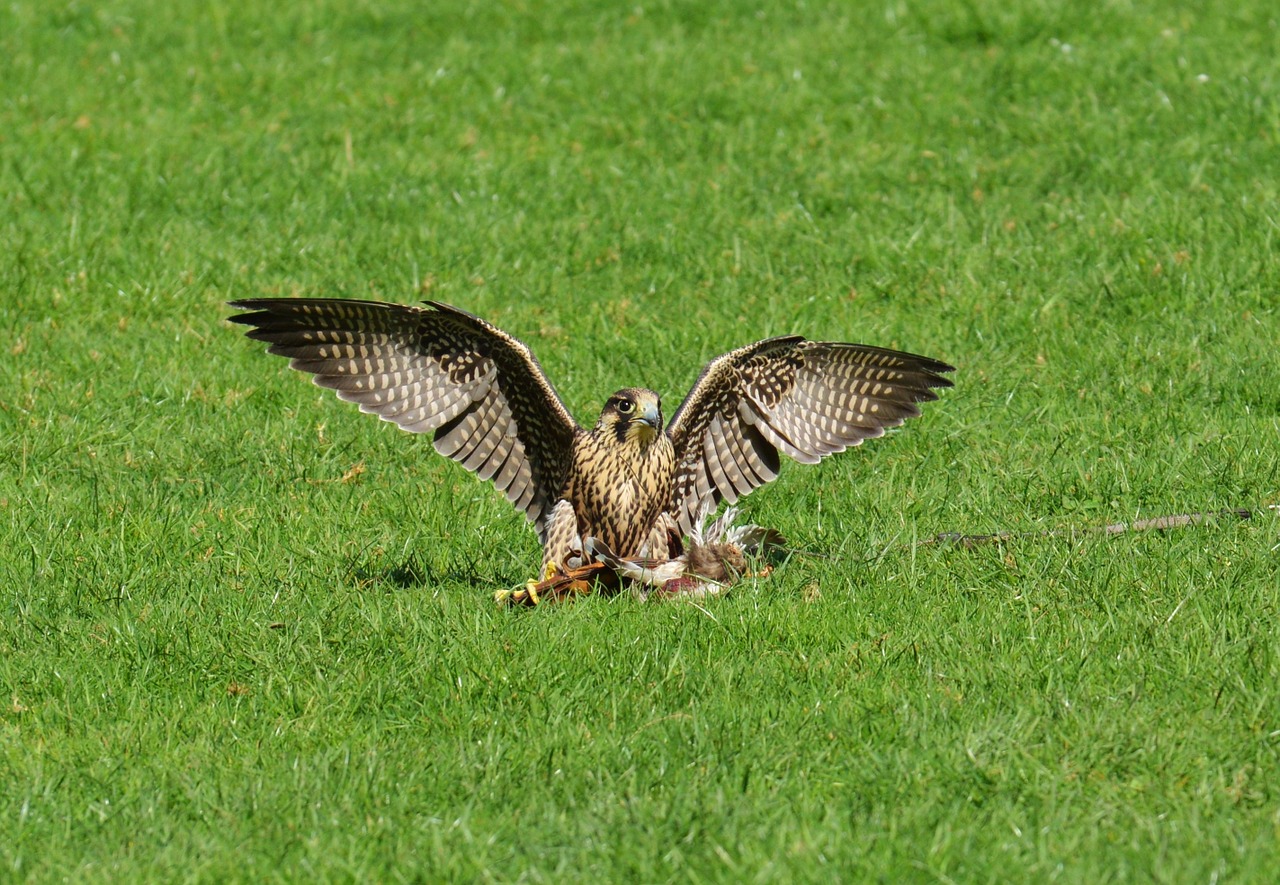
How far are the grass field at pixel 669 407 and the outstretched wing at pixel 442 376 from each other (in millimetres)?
463

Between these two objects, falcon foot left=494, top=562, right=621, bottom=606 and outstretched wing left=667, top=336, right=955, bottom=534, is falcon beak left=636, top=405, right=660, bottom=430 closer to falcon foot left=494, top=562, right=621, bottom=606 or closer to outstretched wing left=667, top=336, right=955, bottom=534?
outstretched wing left=667, top=336, right=955, bottom=534

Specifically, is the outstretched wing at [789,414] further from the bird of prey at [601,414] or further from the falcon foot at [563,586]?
the falcon foot at [563,586]

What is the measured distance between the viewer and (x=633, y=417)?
6.22 metres

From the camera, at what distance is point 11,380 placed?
8.63m

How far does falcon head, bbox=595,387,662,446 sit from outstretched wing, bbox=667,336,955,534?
1.07ft

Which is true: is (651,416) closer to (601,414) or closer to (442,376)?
(601,414)

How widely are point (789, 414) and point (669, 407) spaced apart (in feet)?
5.47

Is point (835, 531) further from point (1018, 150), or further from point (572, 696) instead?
point (1018, 150)

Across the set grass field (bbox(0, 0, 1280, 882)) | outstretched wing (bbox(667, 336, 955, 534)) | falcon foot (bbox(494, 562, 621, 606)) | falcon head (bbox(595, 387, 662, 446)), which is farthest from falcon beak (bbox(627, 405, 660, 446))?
grass field (bbox(0, 0, 1280, 882))

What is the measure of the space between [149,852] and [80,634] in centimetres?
164

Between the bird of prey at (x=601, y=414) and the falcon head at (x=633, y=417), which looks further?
the bird of prey at (x=601, y=414)

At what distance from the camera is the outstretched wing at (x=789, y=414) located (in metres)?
6.66

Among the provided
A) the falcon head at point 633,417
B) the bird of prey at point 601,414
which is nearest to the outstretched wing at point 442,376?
the bird of prey at point 601,414

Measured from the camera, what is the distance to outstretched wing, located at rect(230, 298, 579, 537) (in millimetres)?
6301
